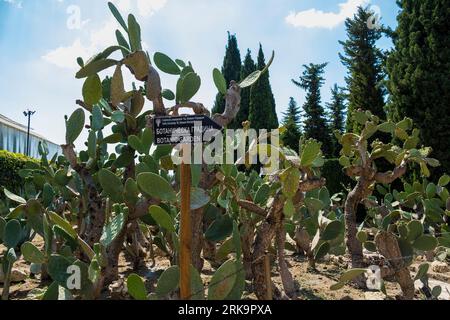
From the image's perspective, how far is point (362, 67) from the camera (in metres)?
13.5

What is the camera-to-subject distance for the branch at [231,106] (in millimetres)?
1637

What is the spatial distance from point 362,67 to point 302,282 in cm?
1259

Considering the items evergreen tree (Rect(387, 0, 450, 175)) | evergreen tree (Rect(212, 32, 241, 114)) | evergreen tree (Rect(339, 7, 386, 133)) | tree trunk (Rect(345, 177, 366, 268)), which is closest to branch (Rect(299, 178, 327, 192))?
tree trunk (Rect(345, 177, 366, 268))

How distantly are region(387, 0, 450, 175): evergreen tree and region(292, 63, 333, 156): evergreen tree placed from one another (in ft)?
26.4

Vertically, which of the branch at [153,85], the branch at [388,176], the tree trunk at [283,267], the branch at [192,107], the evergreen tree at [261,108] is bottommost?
the tree trunk at [283,267]

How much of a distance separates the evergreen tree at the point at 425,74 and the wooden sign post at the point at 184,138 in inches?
282

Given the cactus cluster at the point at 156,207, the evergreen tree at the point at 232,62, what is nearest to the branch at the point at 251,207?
the cactus cluster at the point at 156,207

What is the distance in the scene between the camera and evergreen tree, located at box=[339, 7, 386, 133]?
12.7 m

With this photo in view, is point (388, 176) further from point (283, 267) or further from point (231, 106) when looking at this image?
point (231, 106)

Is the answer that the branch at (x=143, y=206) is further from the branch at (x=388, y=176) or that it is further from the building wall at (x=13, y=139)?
the building wall at (x=13, y=139)

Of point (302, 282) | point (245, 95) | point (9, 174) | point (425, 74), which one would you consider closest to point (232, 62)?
point (245, 95)

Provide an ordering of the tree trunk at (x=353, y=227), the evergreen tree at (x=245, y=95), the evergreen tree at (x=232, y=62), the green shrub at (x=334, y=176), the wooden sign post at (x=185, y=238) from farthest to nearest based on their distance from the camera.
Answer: the evergreen tree at (x=232, y=62)
the evergreen tree at (x=245, y=95)
the green shrub at (x=334, y=176)
the tree trunk at (x=353, y=227)
the wooden sign post at (x=185, y=238)

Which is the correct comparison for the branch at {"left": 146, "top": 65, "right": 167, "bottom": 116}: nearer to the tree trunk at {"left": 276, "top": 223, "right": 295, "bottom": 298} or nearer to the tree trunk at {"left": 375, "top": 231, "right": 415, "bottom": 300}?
the tree trunk at {"left": 276, "top": 223, "right": 295, "bottom": 298}

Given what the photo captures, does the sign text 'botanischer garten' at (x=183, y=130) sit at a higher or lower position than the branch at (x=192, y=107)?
lower
